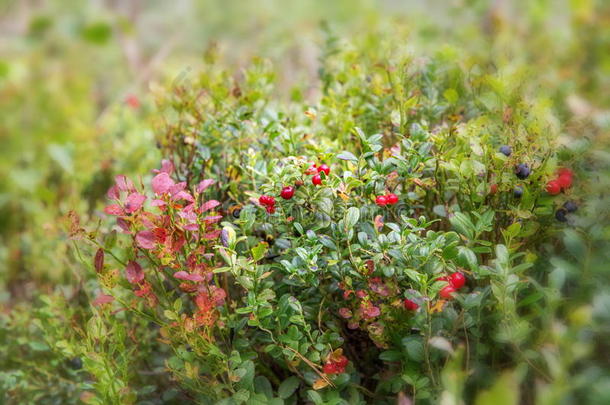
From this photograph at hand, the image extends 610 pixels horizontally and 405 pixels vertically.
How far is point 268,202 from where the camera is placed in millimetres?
1368

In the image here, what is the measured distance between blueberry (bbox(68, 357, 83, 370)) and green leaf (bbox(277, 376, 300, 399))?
2.71 ft

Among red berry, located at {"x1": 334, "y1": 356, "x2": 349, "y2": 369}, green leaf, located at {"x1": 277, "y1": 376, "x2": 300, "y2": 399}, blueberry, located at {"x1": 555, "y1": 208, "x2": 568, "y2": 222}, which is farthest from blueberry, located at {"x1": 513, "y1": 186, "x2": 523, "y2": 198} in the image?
green leaf, located at {"x1": 277, "y1": 376, "x2": 300, "y2": 399}

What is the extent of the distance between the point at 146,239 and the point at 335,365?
0.55 metres

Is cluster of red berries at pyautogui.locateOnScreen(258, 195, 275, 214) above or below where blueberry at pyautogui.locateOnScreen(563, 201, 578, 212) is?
above

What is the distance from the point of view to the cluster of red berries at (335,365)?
4.44 ft

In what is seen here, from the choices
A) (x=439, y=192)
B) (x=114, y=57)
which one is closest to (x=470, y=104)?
(x=439, y=192)

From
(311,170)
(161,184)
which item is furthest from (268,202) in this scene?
(161,184)

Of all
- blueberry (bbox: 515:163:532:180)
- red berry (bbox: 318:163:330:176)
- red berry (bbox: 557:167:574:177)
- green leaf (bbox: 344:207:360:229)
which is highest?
red berry (bbox: 318:163:330:176)

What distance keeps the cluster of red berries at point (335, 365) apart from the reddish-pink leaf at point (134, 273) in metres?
0.50

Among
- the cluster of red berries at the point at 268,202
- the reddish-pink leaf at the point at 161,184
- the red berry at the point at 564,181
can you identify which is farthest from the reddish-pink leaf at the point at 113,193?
the red berry at the point at 564,181

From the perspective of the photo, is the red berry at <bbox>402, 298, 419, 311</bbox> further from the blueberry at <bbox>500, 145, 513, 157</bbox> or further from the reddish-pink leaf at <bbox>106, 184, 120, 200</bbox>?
the reddish-pink leaf at <bbox>106, 184, 120, 200</bbox>

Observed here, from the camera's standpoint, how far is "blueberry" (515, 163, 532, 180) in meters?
1.39

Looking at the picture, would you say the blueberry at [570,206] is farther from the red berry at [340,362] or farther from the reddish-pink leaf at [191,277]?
the reddish-pink leaf at [191,277]

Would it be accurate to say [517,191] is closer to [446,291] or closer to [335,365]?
[446,291]
